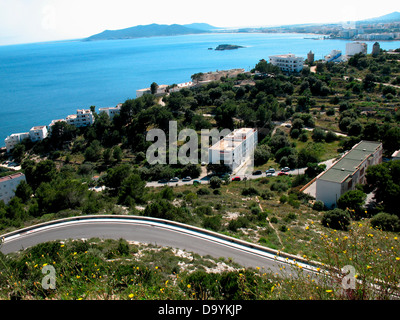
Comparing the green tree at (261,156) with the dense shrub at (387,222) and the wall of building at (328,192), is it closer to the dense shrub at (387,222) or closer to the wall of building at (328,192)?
the wall of building at (328,192)

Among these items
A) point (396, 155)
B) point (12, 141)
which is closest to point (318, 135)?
point (396, 155)

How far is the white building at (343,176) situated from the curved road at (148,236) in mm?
8041

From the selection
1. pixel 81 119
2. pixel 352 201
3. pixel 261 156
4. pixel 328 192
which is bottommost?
pixel 261 156

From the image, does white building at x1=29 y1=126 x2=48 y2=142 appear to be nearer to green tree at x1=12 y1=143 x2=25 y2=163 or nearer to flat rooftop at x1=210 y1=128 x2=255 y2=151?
green tree at x1=12 y1=143 x2=25 y2=163

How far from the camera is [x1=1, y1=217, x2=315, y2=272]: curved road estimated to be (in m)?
8.00

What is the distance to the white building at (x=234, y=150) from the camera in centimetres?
2125

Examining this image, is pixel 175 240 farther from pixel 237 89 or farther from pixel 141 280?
pixel 237 89

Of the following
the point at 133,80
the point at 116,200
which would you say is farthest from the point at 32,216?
the point at 133,80

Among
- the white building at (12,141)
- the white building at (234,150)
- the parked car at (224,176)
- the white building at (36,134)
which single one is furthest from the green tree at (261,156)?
the white building at (12,141)

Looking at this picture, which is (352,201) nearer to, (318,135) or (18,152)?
(318,135)

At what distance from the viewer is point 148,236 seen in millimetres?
9312

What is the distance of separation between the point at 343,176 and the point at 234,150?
25.2 ft

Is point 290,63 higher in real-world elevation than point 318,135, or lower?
higher
